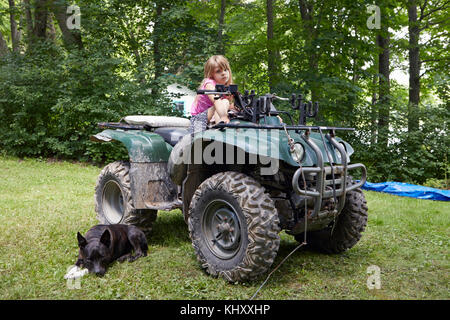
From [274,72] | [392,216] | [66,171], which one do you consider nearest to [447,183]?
[392,216]

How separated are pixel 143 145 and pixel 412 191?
627cm

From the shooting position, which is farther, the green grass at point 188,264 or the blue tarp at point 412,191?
the blue tarp at point 412,191

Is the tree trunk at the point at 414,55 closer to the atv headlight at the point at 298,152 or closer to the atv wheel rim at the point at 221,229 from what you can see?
the atv headlight at the point at 298,152

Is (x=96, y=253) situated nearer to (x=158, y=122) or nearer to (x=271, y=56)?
(x=158, y=122)

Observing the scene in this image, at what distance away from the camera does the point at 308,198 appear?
3.40m

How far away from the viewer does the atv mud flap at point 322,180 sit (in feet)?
10.3

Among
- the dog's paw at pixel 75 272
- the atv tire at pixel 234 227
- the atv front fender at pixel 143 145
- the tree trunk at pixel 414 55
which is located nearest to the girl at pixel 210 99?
the atv front fender at pixel 143 145

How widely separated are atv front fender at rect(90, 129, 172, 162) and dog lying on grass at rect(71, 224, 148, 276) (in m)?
0.80

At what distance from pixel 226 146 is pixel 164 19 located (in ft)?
28.6

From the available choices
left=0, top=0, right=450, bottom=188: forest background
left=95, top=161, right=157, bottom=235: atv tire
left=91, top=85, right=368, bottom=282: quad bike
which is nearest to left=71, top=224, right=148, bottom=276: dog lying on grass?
left=95, top=161, right=157, bottom=235: atv tire

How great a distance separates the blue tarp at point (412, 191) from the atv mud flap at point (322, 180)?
552cm

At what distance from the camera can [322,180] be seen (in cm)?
320

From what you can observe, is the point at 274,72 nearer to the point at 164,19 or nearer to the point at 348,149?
the point at 164,19

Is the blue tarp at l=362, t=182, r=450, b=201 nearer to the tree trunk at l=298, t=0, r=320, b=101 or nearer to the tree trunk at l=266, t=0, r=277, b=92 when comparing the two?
the tree trunk at l=298, t=0, r=320, b=101
